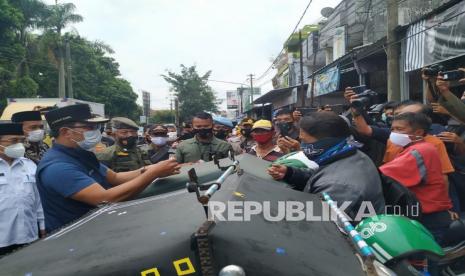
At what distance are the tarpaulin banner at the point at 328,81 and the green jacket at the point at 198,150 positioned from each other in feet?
26.2

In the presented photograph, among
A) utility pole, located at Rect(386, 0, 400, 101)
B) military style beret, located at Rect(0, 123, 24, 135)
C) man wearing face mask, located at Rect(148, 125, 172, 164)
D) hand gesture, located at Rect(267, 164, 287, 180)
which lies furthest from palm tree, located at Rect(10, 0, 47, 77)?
hand gesture, located at Rect(267, 164, 287, 180)

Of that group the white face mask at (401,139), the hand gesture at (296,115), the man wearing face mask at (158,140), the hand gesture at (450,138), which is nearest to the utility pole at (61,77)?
the man wearing face mask at (158,140)

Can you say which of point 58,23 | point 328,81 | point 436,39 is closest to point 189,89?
point 58,23

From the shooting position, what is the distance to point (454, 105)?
3.60m

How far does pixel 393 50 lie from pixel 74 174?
734 cm

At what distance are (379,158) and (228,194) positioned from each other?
2933 millimetres

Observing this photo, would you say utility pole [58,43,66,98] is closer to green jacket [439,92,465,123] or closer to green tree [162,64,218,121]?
green tree [162,64,218,121]

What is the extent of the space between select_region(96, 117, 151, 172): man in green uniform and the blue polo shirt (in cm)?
238

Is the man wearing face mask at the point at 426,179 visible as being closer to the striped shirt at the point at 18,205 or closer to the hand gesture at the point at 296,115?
the striped shirt at the point at 18,205

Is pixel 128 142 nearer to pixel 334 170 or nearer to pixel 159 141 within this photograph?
pixel 159 141

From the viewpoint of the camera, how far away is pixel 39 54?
28.8 m

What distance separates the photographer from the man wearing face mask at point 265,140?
4406 mm

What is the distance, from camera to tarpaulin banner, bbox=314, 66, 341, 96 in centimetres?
1227

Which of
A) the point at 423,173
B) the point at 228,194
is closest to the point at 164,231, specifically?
the point at 228,194
